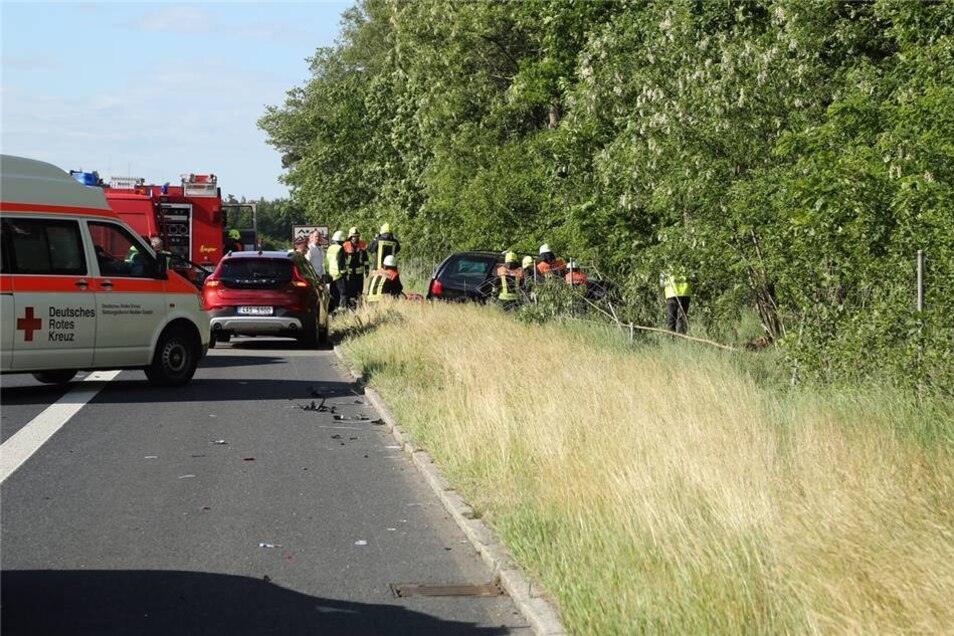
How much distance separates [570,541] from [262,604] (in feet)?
5.20

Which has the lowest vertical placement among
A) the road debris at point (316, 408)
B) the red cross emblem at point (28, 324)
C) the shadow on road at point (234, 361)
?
the shadow on road at point (234, 361)

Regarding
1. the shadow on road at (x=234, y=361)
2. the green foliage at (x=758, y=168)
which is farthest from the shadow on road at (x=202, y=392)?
the green foliage at (x=758, y=168)

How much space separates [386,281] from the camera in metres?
28.1

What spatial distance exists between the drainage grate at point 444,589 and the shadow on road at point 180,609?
0.98ft

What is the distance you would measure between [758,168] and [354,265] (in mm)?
14092

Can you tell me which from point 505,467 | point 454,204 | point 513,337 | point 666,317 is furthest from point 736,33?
point 454,204

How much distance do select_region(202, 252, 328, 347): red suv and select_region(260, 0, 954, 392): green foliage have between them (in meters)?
4.74

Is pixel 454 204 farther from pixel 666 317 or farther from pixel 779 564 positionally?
pixel 779 564

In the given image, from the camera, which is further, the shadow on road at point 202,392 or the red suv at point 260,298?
the red suv at point 260,298

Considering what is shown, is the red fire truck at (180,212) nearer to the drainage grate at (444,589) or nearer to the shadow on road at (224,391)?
the shadow on road at (224,391)

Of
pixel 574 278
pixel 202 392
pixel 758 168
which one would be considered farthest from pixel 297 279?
pixel 758 168

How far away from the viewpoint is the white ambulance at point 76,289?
48.7ft

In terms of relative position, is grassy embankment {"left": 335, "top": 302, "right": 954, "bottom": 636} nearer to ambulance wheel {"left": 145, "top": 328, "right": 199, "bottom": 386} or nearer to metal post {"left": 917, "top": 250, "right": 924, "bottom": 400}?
metal post {"left": 917, "top": 250, "right": 924, "bottom": 400}

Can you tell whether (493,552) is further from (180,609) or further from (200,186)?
(200,186)
